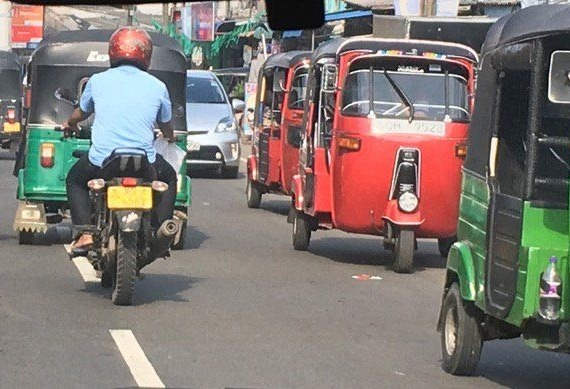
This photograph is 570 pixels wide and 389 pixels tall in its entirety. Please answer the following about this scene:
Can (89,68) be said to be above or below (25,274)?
above

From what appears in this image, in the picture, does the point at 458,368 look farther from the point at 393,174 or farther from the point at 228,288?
the point at 393,174

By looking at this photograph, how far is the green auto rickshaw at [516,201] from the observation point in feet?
25.7

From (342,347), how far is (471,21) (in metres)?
17.7

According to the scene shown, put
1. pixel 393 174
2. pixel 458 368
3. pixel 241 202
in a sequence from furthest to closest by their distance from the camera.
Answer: pixel 241 202 → pixel 393 174 → pixel 458 368

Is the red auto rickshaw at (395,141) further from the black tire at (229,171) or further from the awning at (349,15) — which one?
the awning at (349,15)

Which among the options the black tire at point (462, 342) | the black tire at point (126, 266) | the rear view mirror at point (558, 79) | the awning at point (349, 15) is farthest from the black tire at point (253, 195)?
the awning at point (349, 15)

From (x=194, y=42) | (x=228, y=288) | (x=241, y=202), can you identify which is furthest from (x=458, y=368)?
(x=194, y=42)

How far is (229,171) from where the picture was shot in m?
26.7

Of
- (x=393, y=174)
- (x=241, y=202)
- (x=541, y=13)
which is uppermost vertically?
(x=541, y=13)

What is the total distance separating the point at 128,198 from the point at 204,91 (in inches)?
653

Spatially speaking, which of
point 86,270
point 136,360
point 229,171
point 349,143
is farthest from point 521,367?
point 229,171

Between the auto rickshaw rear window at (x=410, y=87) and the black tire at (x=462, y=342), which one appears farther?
the auto rickshaw rear window at (x=410, y=87)

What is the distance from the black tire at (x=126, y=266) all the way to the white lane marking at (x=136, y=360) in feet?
3.19

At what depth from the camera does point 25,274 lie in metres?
12.9
